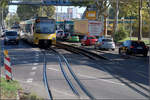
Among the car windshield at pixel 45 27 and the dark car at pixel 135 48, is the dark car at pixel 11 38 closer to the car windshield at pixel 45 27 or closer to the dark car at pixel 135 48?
the car windshield at pixel 45 27

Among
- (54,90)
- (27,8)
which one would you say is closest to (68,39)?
(54,90)

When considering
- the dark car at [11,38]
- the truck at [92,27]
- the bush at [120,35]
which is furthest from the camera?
the bush at [120,35]

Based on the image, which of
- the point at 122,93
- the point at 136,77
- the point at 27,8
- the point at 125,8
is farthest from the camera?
the point at 27,8

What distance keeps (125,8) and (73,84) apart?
38.7m

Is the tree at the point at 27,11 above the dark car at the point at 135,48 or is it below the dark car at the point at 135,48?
above

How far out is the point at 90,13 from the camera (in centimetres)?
6338

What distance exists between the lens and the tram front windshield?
35250mm

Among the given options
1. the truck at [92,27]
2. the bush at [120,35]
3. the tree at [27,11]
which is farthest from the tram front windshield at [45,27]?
the tree at [27,11]

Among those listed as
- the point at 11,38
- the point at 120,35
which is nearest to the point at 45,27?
the point at 11,38

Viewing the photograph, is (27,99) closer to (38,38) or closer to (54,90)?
(54,90)

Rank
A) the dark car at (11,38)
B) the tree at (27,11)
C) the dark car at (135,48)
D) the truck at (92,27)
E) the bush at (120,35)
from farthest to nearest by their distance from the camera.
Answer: the tree at (27,11)
the bush at (120,35)
the truck at (92,27)
the dark car at (11,38)
the dark car at (135,48)

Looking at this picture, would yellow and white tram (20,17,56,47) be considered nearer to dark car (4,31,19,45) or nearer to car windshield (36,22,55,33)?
car windshield (36,22,55,33)

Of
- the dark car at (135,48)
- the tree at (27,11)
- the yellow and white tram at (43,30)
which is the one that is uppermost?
the tree at (27,11)

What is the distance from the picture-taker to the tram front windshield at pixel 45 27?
3525 centimetres
